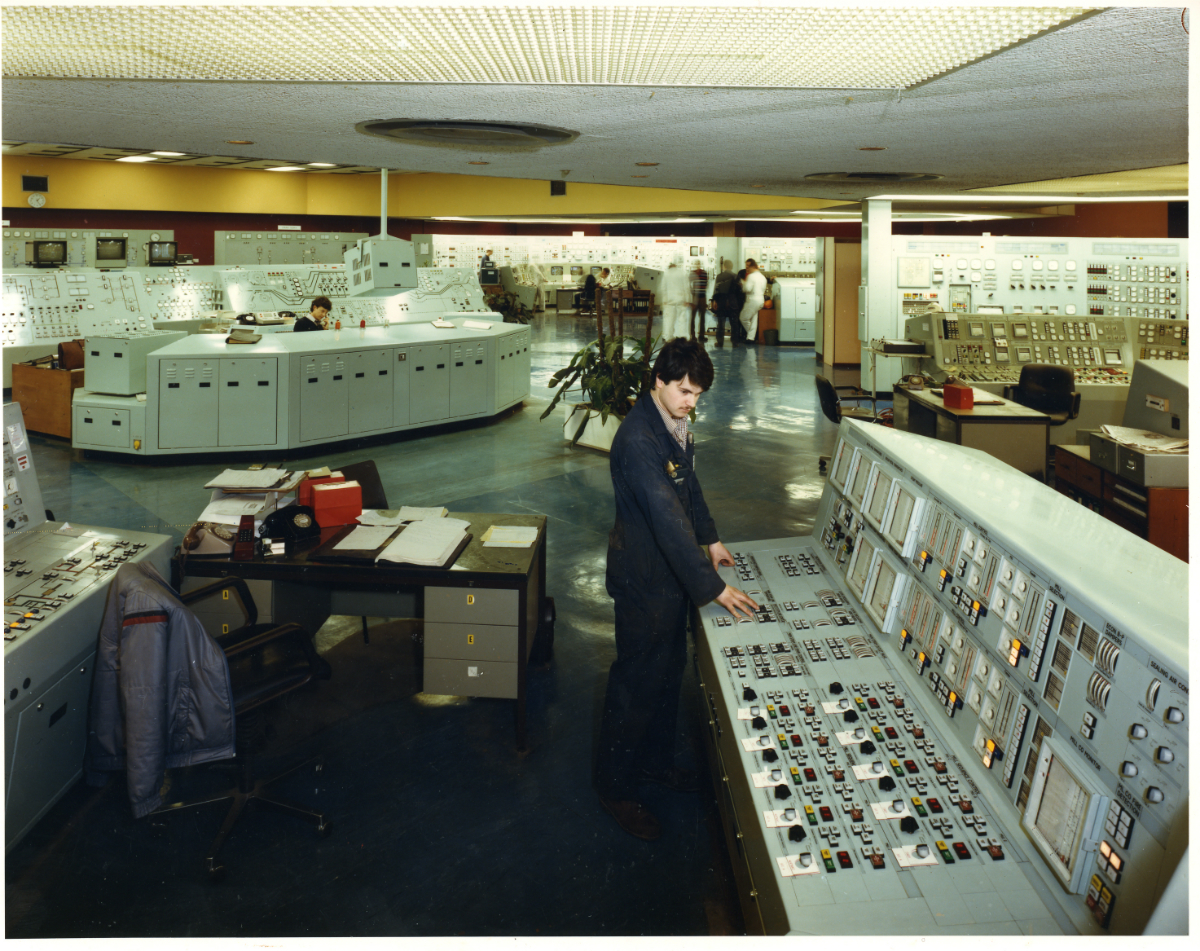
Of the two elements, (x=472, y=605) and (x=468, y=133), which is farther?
(x=468, y=133)

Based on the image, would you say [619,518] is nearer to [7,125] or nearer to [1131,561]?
[1131,561]

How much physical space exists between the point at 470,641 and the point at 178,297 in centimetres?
926

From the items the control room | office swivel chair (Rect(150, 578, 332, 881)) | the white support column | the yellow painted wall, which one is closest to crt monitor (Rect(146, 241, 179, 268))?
the yellow painted wall

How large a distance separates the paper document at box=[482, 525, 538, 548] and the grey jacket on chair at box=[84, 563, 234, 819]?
113 centimetres

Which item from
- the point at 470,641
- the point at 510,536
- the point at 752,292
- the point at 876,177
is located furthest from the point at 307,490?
the point at 752,292

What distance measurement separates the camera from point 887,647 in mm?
2416

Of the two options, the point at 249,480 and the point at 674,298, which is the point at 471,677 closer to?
the point at 249,480

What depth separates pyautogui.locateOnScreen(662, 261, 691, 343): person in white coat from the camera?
46.2ft

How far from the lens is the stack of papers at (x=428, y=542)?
10.2 feet

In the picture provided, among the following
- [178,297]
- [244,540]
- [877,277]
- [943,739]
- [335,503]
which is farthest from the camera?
[178,297]

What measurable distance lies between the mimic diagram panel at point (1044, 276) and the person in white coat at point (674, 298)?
179 inches

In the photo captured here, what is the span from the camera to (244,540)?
327 centimetres

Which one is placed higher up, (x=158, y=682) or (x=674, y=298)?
(x=674, y=298)

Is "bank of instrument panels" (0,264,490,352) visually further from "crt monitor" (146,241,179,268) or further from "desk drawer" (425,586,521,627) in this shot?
"desk drawer" (425,586,521,627)
